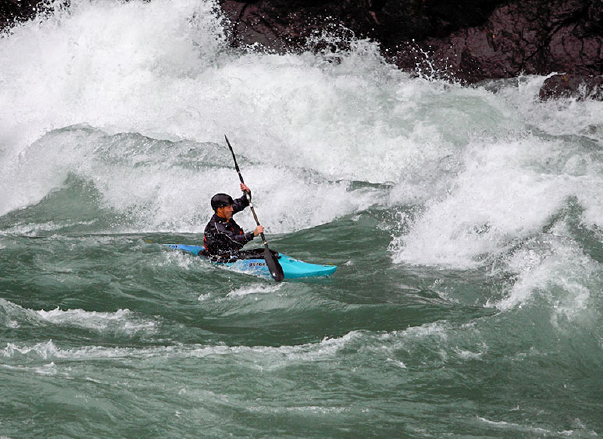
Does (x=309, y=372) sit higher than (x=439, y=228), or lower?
lower

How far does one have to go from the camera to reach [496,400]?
4594mm

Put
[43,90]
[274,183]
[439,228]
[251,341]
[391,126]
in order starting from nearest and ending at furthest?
[251,341]
[439,228]
[274,183]
[391,126]
[43,90]

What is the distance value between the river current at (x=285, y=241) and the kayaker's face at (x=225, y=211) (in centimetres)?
54

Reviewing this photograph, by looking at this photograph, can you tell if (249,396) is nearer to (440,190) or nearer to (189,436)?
(189,436)

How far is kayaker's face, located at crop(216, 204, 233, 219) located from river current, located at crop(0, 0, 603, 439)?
544 millimetres

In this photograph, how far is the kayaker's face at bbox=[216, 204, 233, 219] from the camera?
7.21 meters

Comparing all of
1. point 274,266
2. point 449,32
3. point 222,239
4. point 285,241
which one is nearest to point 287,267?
point 274,266

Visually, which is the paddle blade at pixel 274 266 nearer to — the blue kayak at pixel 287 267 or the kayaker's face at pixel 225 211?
the blue kayak at pixel 287 267

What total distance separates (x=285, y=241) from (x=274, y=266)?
1.56m

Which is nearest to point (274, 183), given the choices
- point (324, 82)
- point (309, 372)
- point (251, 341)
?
point (324, 82)

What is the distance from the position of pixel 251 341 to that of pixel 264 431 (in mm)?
1211

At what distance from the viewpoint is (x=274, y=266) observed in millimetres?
6816

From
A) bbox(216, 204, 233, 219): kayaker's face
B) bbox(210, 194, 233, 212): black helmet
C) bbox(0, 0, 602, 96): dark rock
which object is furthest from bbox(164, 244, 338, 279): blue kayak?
bbox(0, 0, 602, 96): dark rock

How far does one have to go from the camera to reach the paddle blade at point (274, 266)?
6742mm
